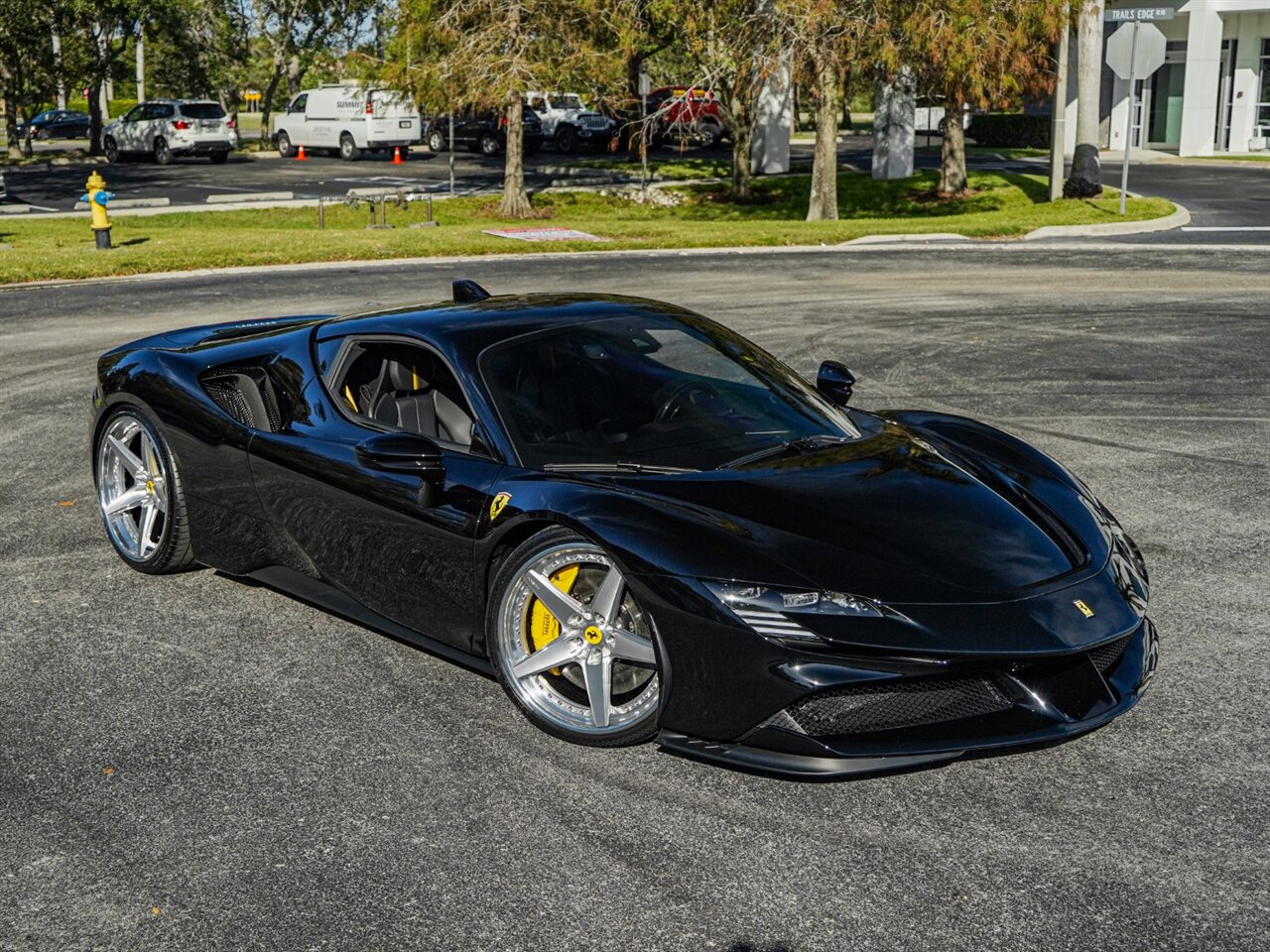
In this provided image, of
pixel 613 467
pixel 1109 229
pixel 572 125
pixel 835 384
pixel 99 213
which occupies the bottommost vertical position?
pixel 613 467

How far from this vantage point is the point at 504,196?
30859 millimetres

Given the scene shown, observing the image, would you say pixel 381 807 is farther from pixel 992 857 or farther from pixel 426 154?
pixel 426 154

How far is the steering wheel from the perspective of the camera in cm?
536

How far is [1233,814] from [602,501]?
206 cm

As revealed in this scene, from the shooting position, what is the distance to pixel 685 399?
215 inches

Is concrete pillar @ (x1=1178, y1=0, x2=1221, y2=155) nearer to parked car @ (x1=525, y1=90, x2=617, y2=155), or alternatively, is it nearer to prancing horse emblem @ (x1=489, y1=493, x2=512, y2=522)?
parked car @ (x1=525, y1=90, x2=617, y2=155)

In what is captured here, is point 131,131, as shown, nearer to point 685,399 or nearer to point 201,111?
point 201,111

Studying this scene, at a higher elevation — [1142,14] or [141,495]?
[1142,14]

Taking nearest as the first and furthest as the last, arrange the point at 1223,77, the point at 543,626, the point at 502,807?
the point at 502,807 → the point at 543,626 → the point at 1223,77

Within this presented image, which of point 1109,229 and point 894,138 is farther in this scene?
Result: point 894,138

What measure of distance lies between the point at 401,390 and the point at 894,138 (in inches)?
1346

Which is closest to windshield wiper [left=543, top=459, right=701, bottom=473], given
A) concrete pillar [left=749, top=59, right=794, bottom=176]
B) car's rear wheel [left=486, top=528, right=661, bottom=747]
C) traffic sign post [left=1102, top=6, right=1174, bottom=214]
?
car's rear wheel [left=486, top=528, right=661, bottom=747]

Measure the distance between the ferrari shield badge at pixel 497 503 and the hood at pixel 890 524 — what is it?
1.37 feet

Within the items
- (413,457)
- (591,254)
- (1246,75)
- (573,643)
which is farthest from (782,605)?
(1246,75)
